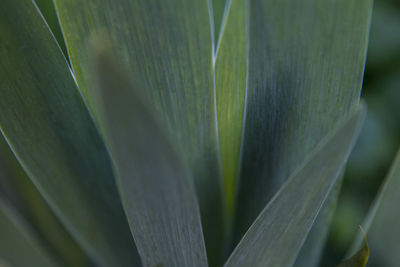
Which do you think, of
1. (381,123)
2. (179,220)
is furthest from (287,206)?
(381,123)

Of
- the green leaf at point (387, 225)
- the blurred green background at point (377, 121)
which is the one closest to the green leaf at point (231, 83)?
the green leaf at point (387, 225)

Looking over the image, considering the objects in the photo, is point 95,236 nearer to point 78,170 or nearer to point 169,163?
point 78,170

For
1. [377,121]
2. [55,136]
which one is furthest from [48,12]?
[377,121]

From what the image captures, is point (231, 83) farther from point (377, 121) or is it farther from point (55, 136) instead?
point (377, 121)

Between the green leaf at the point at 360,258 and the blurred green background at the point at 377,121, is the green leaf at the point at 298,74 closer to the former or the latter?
the green leaf at the point at 360,258

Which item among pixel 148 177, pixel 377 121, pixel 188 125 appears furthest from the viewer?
pixel 377 121

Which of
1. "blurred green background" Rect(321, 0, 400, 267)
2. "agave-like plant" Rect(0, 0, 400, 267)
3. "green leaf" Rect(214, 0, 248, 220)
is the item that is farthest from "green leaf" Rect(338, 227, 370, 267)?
"blurred green background" Rect(321, 0, 400, 267)
